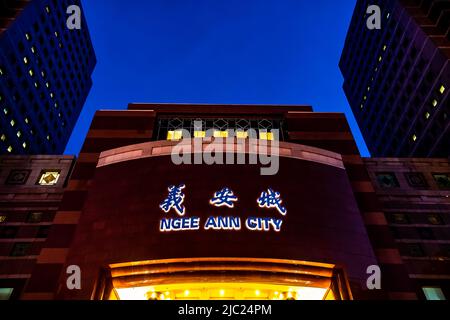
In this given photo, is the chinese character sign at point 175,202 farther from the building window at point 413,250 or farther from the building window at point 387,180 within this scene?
the building window at point 387,180

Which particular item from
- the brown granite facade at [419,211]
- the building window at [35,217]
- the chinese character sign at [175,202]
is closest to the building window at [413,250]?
the brown granite facade at [419,211]

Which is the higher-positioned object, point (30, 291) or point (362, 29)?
point (362, 29)

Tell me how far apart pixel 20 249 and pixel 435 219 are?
117 ft

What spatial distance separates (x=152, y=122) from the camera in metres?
35.9

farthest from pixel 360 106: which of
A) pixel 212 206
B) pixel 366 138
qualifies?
pixel 212 206

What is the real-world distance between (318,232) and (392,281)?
19.2ft

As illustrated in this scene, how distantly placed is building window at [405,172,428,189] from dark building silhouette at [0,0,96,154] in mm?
56933

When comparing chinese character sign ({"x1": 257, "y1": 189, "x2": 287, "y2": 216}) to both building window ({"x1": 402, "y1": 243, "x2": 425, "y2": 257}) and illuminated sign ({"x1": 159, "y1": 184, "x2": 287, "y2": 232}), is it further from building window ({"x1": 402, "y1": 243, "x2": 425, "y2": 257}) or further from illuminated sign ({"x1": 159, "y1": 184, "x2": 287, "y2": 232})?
building window ({"x1": 402, "y1": 243, "x2": 425, "y2": 257})

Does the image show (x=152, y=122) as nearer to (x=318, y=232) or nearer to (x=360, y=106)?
(x=318, y=232)

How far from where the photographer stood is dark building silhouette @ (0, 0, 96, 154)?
59031 millimetres

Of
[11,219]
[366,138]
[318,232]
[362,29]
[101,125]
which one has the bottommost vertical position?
[318,232]

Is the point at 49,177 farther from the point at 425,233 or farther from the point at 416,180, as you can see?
the point at 416,180

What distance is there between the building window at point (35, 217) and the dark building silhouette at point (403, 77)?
5357 cm

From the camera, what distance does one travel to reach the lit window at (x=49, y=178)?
112ft
